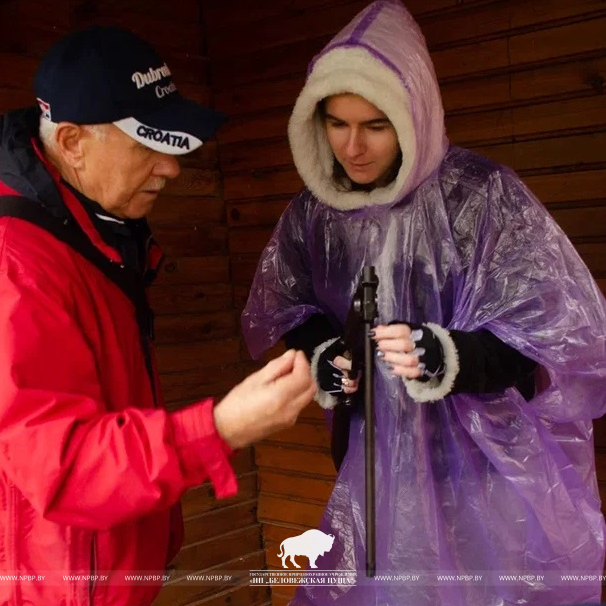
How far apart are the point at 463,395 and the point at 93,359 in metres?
0.67

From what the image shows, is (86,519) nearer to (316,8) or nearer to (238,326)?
(238,326)

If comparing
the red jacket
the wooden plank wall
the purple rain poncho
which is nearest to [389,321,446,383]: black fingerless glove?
the purple rain poncho

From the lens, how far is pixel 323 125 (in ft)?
4.91

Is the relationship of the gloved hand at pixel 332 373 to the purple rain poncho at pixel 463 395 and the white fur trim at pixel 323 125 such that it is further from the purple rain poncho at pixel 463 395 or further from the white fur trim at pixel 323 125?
the white fur trim at pixel 323 125

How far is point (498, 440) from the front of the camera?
1.34 meters

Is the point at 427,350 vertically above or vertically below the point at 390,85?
below

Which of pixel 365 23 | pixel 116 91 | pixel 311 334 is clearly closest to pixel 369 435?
pixel 311 334

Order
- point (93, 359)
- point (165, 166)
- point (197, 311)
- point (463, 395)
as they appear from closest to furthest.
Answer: point (93, 359) → point (165, 166) → point (463, 395) → point (197, 311)

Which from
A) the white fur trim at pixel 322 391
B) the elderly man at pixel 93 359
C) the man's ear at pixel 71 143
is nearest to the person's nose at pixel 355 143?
the elderly man at pixel 93 359

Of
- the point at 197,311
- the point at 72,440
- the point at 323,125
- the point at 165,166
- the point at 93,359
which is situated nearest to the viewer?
the point at 72,440

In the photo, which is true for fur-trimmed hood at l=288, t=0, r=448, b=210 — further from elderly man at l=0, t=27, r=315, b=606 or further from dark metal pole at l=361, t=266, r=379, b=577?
dark metal pole at l=361, t=266, r=379, b=577

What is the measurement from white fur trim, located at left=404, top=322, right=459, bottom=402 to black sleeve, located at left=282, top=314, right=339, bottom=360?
0.90 feet

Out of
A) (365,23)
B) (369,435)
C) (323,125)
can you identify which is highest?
(365,23)

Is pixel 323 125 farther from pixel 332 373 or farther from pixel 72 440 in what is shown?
pixel 72 440
